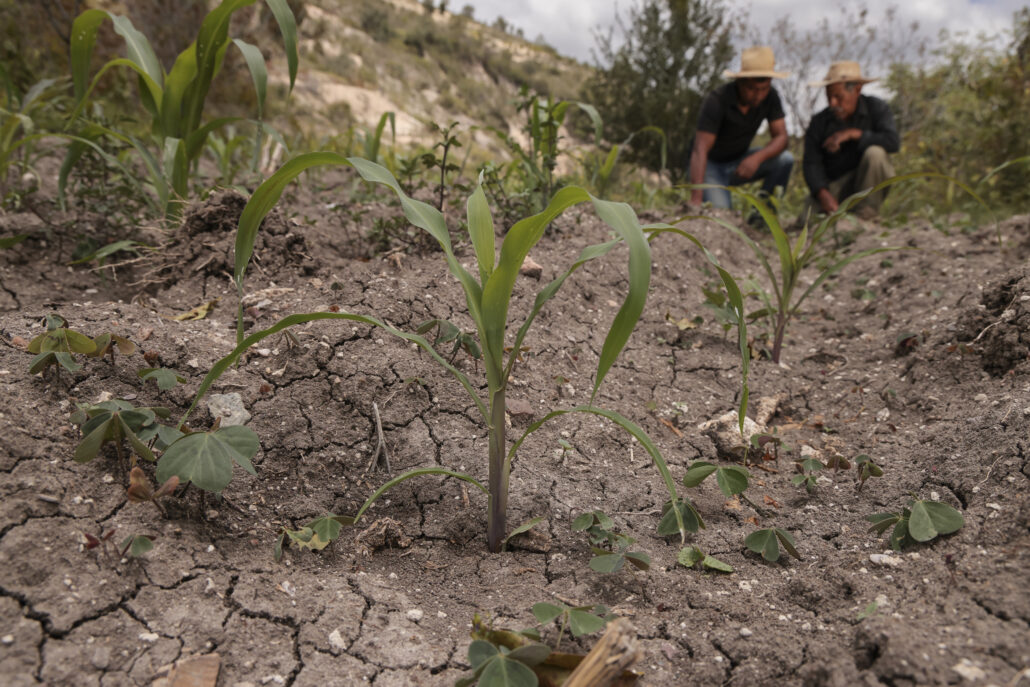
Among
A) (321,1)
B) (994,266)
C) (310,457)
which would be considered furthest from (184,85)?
(321,1)

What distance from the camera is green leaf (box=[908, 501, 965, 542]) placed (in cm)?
108

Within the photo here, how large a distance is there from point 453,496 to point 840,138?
4.27 m

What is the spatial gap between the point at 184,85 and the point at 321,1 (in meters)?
14.5

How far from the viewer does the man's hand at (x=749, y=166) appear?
14.2 ft

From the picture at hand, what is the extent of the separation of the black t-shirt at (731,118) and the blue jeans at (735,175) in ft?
0.32

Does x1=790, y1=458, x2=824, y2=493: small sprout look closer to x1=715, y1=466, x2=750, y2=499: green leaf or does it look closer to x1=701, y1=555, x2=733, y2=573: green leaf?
x1=715, y1=466, x2=750, y2=499: green leaf

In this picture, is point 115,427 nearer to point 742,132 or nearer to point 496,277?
point 496,277

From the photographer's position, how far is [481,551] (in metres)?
1.30

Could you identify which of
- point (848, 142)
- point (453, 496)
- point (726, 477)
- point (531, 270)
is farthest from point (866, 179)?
point (453, 496)

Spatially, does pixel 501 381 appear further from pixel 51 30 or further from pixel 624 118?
pixel 624 118

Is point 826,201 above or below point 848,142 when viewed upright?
below

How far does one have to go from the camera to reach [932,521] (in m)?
1.11

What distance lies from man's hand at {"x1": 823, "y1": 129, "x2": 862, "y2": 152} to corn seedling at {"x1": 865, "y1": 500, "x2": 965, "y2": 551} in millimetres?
3960

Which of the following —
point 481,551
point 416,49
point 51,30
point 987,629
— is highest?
point 416,49
